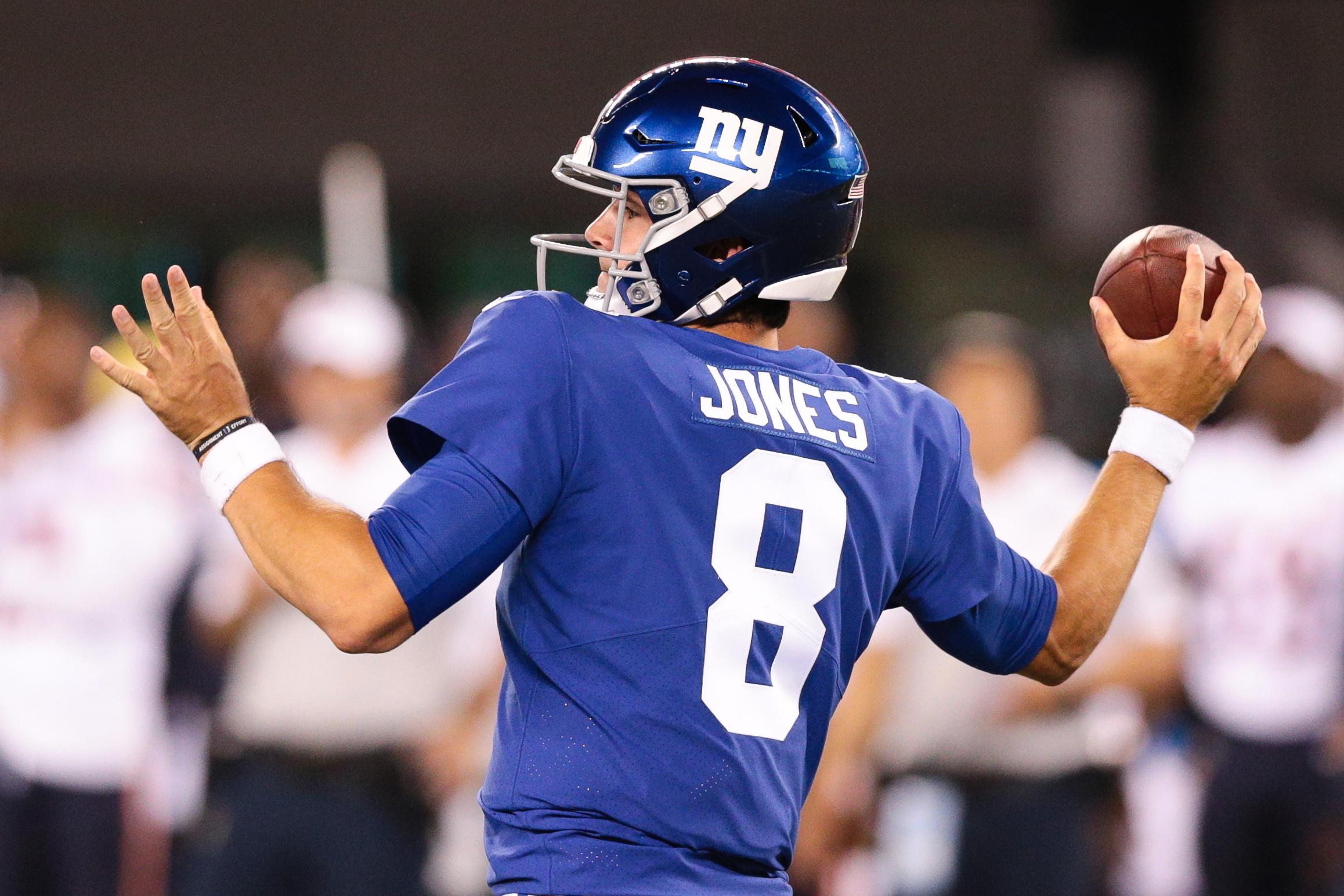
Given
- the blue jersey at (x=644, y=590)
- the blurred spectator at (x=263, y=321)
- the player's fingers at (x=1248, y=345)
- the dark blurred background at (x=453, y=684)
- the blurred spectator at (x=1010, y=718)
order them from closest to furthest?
the blue jersey at (x=644, y=590) → the player's fingers at (x=1248, y=345) → the dark blurred background at (x=453, y=684) → the blurred spectator at (x=1010, y=718) → the blurred spectator at (x=263, y=321)

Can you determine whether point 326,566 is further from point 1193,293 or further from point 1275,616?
point 1275,616

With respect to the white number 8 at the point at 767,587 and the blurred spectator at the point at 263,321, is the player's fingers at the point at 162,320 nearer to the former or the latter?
the white number 8 at the point at 767,587

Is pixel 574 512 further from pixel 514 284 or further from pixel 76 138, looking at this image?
pixel 76 138

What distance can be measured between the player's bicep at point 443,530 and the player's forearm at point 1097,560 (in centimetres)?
86

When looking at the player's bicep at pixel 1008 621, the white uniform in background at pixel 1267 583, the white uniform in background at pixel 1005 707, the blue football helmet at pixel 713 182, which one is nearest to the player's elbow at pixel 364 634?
the blue football helmet at pixel 713 182

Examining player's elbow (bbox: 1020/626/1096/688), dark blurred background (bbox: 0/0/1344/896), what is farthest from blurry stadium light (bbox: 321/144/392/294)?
player's elbow (bbox: 1020/626/1096/688)

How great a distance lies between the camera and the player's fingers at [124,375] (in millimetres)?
2064

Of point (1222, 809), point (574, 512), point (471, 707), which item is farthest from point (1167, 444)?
point (1222, 809)

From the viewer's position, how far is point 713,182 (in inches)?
90.0

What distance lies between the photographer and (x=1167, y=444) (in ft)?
8.36

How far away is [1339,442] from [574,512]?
4706 millimetres

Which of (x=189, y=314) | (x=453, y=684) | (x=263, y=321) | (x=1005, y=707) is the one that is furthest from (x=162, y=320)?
(x=263, y=321)

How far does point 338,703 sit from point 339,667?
0.34 feet

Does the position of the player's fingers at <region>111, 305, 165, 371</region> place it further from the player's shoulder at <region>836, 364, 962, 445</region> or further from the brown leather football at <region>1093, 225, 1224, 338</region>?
the brown leather football at <region>1093, 225, 1224, 338</region>
